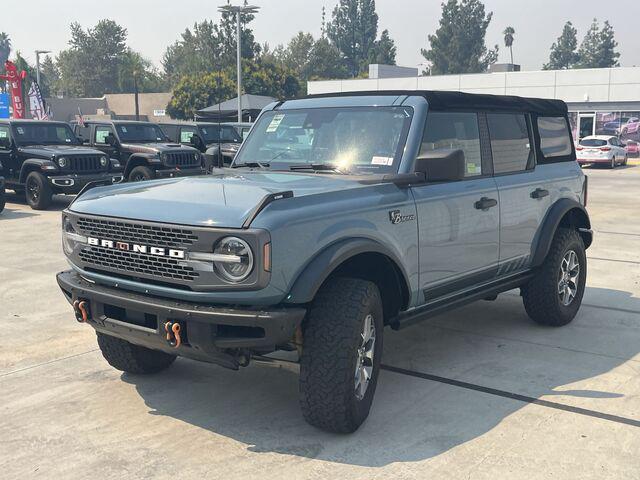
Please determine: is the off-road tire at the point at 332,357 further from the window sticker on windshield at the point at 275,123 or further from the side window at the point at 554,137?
the side window at the point at 554,137

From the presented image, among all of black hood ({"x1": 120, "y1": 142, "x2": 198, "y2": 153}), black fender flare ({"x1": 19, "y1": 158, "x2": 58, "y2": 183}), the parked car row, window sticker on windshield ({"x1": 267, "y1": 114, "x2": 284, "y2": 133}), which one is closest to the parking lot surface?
window sticker on windshield ({"x1": 267, "y1": 114, "x2": 284, "y2": 133})

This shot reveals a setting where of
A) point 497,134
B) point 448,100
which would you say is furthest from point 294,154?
point 497,134

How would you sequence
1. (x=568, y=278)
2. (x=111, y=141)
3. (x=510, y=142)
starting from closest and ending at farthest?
(x=510, y=142) < (x=568, y=278) < (x=111, y=141)

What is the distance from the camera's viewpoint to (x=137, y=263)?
156 inches

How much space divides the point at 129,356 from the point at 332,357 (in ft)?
5.56

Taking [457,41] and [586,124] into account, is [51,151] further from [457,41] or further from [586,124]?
[457,41]

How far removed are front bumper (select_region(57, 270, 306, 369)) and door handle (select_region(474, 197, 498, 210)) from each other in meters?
1.98

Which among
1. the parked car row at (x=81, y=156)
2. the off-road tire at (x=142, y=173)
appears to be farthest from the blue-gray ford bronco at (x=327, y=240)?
the off-road tire at (x=142, y=173)

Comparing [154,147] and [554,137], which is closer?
[554,137]

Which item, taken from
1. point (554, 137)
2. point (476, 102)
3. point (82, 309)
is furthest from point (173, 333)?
point (554, 137)

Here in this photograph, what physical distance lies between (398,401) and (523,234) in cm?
195

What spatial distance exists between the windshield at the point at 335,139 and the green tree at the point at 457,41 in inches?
4112

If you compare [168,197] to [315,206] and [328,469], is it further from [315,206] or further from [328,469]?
[328,469]

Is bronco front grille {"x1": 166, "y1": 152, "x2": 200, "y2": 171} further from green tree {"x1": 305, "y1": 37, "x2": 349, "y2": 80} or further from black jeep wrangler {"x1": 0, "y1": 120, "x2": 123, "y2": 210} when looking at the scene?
green tree {"x1": 305, "y1": 37, "x2": 349, "y2": 80}
